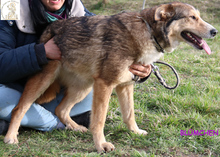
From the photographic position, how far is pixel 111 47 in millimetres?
2727

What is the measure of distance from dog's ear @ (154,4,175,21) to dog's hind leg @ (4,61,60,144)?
1.26 m

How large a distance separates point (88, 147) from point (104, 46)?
110cm

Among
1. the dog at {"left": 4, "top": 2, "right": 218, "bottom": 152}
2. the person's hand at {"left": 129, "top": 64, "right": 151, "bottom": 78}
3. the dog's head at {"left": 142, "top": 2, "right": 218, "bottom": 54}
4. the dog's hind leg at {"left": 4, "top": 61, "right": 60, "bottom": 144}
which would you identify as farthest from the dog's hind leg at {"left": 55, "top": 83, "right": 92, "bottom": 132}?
the dog's head at {"left": 142, "top": 2, "right": 218, "bottom": 54}

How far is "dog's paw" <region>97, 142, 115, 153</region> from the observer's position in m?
2.63

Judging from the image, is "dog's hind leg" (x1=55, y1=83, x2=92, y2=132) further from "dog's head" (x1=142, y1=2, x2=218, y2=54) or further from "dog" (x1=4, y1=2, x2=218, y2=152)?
"dog's head" (x1=142, y1=2, x2=218, y2=54)

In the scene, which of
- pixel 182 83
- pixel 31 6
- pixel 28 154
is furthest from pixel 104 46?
pixel 182 83

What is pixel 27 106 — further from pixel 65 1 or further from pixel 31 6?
pixel 65 1

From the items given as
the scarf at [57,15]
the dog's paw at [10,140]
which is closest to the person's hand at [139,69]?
the scarf at [57,15]

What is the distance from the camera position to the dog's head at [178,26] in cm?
272

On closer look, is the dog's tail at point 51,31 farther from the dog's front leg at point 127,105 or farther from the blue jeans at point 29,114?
the dog's front leg at point 127,105

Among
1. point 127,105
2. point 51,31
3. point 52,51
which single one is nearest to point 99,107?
point 127,105

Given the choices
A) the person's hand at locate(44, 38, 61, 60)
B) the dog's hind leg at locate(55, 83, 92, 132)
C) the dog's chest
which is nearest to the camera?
the dog's chest

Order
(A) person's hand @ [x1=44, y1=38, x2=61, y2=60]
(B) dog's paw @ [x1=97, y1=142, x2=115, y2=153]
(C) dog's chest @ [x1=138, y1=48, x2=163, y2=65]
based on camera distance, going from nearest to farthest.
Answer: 1. (B) dog's paw @ [x1=97, y1=142, x2=115, y2=153]
2. (C) dog's chest @ [x1=138, y1=48, x2=163, y2=65]
3. (A) person's hand @ [x1=44, y1=38, x2=61, y2=60]

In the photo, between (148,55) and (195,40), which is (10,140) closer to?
(148,55)
